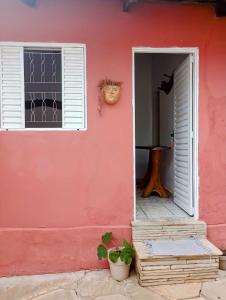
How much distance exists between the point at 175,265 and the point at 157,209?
119 centimetres

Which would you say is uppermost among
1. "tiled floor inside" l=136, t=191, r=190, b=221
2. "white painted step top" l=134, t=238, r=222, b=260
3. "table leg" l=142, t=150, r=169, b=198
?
"table leg" l=142, t=150, r=169, b=198

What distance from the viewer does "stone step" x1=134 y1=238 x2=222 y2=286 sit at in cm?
360

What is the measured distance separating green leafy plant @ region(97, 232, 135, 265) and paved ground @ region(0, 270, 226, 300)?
26cm

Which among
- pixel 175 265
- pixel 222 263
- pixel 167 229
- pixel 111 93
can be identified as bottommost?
pixel 222 263

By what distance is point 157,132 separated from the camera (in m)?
7.01

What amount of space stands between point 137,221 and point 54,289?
131cm

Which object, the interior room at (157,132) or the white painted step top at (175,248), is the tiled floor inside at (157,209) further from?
the white painted step top at (175,248)

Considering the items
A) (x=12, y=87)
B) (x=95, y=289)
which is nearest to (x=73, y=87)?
(x=12, y=87)

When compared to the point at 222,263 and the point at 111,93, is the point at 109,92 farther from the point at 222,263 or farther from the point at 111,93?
the point at 222,263

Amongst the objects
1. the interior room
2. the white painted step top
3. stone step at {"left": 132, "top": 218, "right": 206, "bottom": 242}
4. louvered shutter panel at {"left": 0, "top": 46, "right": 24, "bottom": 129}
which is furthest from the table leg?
louvered shutter panel at {"left": 0, "top": 46, "right": 24, "bottom": 129}

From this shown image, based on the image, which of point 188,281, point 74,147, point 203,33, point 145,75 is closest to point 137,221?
point 188,281

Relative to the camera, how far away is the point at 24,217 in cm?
404

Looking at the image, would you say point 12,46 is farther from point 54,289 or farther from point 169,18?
point 54,289

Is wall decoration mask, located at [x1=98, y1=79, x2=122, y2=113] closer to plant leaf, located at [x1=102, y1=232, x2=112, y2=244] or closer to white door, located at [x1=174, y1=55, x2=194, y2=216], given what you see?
white door, located at [x1=174, y1=55, x2=194, y2=216]
